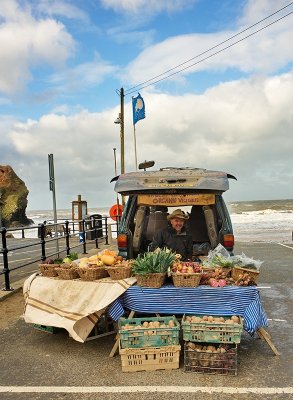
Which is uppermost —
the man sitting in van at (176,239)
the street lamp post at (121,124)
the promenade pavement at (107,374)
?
the street lamp post at (121,124)

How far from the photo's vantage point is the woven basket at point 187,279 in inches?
187

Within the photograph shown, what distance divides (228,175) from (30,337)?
398cm

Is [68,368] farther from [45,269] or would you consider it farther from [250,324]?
[250,324]

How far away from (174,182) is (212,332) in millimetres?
2609

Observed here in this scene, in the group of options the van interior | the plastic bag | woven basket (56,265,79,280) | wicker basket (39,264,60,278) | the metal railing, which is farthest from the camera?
the metal railing

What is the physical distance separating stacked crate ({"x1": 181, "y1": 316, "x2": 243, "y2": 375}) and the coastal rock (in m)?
49.2

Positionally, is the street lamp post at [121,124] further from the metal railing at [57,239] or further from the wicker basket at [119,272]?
the wicker basket at [119,272]

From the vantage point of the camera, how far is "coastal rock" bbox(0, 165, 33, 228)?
169 feet

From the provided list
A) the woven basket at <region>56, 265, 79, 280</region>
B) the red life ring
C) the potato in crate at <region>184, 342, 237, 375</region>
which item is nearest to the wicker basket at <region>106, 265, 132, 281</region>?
the woven basket at <region>56, 265, 79, 280</region>

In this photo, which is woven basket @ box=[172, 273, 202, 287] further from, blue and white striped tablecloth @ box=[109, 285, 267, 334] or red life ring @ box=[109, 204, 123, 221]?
red life ring @ box=[109, 204, 123, 221]

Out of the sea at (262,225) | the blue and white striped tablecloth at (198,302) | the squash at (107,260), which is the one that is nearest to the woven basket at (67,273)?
the squash at (107,260)

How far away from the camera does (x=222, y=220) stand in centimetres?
668

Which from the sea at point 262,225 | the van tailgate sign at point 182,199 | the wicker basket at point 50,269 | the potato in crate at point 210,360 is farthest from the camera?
the sea at point 262,225

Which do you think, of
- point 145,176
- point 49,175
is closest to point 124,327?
point 145,176
